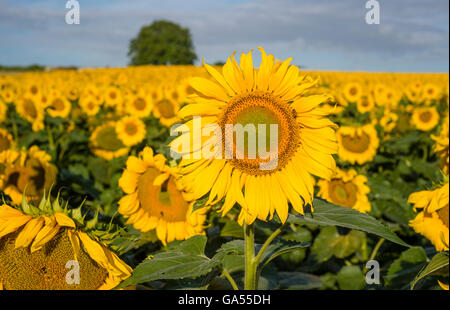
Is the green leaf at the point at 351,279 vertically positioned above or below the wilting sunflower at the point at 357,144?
below

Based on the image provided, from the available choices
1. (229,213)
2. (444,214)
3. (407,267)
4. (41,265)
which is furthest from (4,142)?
(444,214)

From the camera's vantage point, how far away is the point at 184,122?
5.84ft

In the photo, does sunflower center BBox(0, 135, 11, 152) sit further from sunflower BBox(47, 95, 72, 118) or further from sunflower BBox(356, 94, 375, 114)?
sunflower BBox(356, 94, 375, 114)

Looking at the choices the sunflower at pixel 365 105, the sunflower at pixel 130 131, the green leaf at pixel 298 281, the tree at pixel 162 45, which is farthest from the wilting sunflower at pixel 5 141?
the tree at pixel 162 45

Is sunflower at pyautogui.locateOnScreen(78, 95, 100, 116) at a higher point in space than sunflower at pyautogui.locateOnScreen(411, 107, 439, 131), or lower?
higher

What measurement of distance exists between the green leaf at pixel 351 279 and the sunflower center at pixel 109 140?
165 inches

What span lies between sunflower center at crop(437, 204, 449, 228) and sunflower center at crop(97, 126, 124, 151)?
517 centimetres

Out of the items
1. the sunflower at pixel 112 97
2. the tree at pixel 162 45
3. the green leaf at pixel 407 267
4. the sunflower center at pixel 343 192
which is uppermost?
the tree at pixel 162 45

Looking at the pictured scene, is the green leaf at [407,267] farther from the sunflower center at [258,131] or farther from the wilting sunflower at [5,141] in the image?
the wilting sunflower at [5,141]

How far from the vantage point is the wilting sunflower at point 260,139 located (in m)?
1.69

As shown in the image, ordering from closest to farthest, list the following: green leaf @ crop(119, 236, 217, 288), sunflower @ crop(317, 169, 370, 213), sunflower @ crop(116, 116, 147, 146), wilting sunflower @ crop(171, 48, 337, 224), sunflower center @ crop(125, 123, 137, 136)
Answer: green leaf @ crop(119, 236, 217, 288)
wilting sunflower @ crop(171, 48, 337, 224)
sunflower @ crop(317, 169, 370, 213)
sunflower @ crop(116, 116, 147, 146)
sunflower center @ crop(125, 123, 137, 136)

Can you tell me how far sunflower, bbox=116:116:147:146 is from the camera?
20.7 ft

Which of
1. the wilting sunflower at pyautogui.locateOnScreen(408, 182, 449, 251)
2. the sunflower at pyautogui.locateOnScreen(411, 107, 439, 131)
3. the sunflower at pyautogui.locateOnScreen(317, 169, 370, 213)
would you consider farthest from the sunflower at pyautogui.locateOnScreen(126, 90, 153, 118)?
the wilting sunflower at pyautogui.locateOnScreen(408, 182, 449, 251)
